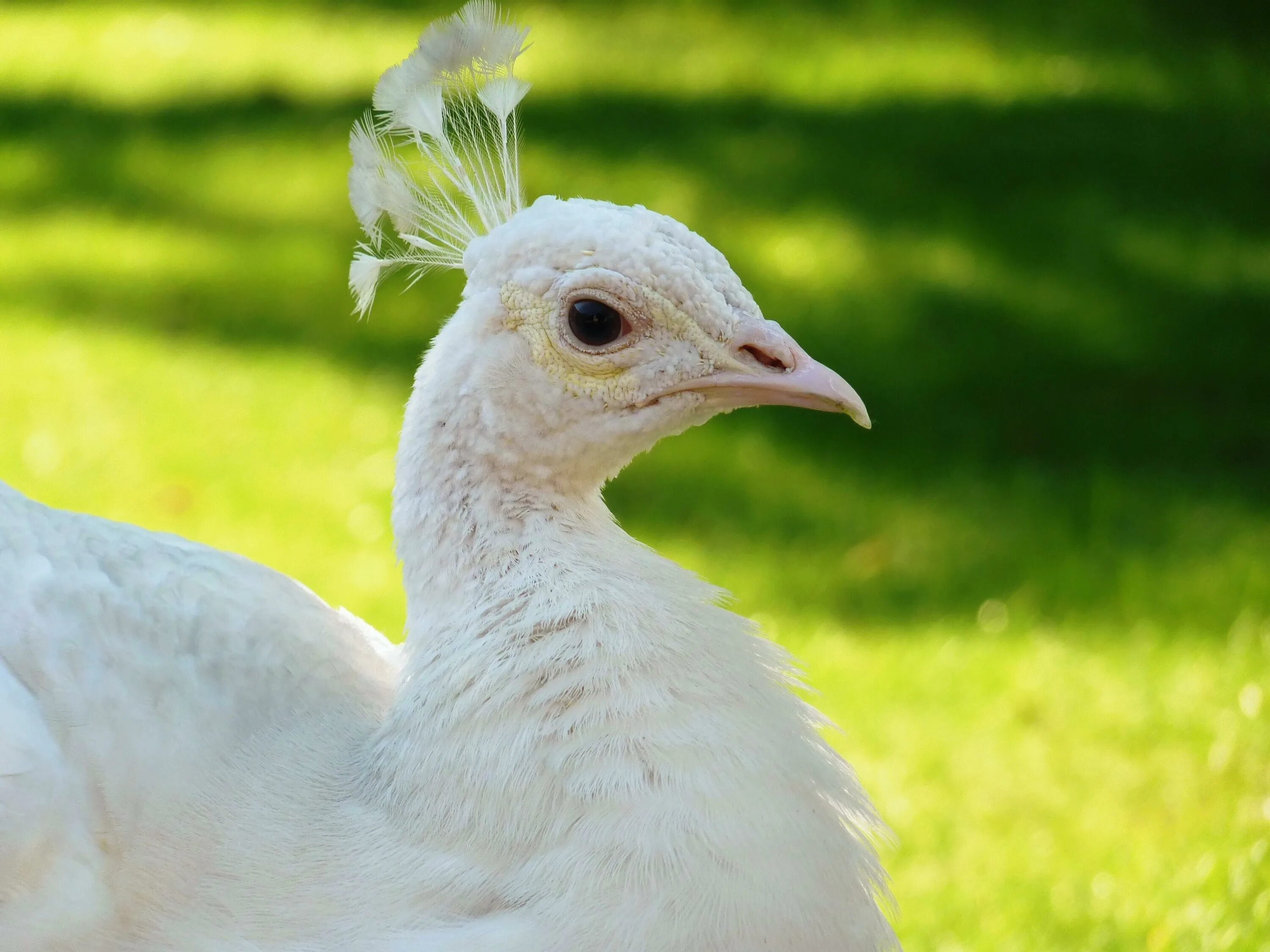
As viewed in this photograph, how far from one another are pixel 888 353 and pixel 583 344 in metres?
3.96

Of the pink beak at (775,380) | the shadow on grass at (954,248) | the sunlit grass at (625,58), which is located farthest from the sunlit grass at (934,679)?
the sunlit grass at (625,58)

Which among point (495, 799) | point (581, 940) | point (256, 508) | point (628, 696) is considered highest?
point (256, 508)

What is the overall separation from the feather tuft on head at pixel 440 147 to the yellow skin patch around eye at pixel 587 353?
0.89 feet

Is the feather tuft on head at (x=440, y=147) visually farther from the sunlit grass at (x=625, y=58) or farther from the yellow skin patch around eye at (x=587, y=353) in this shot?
the sunlit grass at (x=625, y=58)

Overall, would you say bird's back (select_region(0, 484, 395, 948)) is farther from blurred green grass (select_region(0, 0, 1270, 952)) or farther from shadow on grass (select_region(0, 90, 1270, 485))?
shadow on grass (select_region(0, 90, 1270, 485))

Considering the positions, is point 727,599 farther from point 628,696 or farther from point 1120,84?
point 1120,84

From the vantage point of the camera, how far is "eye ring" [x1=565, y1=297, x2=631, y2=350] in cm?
211

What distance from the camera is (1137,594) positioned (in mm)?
4594

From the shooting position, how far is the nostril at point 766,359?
212 cm

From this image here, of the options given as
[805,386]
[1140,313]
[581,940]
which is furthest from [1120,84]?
[581,940]

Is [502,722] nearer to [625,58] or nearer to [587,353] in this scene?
[587,353]

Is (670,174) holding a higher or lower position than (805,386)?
higher

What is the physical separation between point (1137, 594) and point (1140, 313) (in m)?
1.97

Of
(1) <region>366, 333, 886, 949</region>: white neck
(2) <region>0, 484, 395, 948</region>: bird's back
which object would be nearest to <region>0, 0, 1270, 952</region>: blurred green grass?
(1) <region>366, 333, 886, 949</region>: white neck
